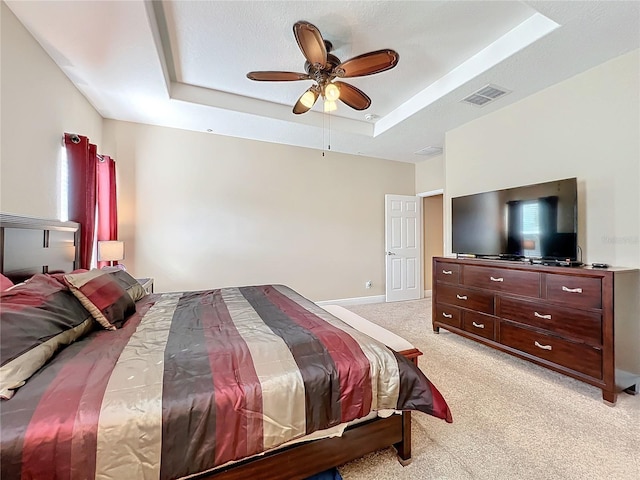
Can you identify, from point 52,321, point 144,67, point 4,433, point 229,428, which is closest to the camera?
point 4,433

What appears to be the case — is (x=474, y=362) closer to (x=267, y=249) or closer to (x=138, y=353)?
(x=138, y=353)

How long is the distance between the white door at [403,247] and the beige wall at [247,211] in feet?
0.55

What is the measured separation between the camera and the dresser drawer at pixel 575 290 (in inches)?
82.2

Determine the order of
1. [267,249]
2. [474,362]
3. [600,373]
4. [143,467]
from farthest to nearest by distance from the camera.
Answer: [267,249] → [474,362] → [600,373] → [143,467]

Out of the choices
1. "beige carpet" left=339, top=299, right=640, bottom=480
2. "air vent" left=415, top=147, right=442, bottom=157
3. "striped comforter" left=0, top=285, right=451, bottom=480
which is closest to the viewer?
"striped comforter" left=0, top=285, right=451, bottom=480

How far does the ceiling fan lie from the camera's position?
1.92 m

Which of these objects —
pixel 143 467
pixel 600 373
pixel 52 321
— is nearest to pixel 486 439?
pixel 600 373

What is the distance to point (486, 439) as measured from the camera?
169 cm

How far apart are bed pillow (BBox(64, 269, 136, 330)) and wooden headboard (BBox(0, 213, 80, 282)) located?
50cm

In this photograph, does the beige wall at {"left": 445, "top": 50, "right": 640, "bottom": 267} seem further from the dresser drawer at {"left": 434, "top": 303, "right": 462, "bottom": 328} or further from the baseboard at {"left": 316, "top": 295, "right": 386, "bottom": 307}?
the baseboard at {"left": 316, "top": 295, "right": 386, "bottom": 307}

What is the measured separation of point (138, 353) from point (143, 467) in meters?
0.50

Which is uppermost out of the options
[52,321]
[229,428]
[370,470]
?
[52,321]

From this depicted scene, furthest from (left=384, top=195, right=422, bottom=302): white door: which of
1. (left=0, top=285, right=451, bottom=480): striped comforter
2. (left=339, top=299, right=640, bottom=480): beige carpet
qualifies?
(left=0, top=285, right=451, bottom=480): striped comforter

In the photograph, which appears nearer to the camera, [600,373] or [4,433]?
[4,433]
